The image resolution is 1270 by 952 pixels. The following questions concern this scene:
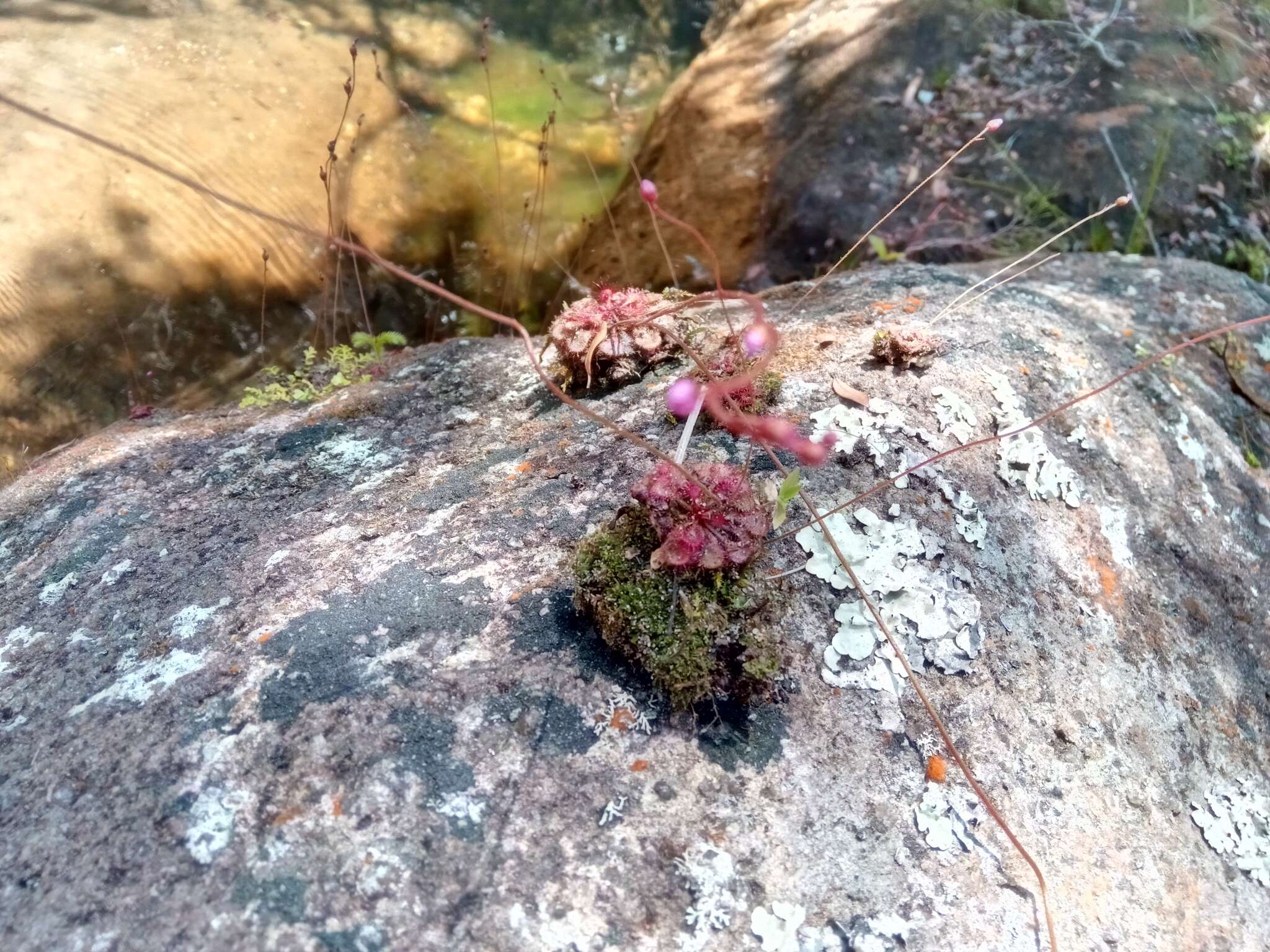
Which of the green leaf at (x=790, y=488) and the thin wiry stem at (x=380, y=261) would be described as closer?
the thin wiry stem at (x=380, y=261)

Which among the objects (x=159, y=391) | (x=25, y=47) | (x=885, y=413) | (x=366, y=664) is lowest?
(x=159, y=391)

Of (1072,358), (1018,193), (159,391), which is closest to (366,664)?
(1072,358)

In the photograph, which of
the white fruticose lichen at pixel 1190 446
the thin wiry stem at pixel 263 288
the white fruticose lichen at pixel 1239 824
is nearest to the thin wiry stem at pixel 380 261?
the white fruticose lichen at pixel 1239 824

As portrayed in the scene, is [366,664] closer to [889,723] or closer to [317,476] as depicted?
[317,476]

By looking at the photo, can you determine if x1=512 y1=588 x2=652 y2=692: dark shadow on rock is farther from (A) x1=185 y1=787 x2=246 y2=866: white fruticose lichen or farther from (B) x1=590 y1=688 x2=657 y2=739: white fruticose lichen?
(A) x1=185 y1=787 x2=246 y2=866: white fruticose lichen

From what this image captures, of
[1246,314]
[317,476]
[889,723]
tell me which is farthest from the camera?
[1246,314]

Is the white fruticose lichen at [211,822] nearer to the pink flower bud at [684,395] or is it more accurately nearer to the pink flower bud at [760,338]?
the pink flower bud at [684,395]

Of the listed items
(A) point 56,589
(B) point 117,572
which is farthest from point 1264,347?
(A) point 56,589
